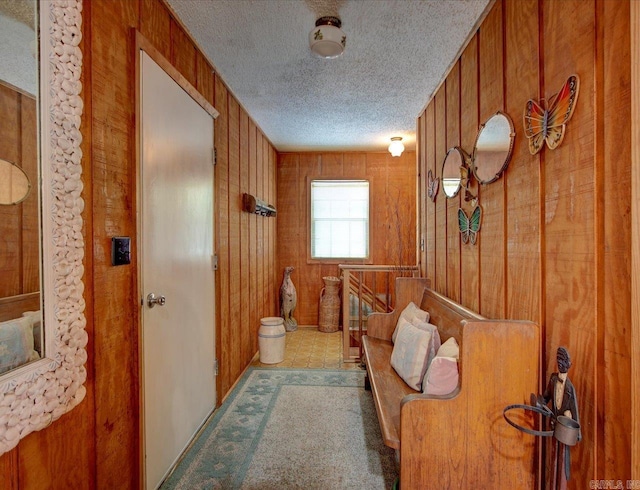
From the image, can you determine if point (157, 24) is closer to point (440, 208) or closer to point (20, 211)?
point (20, 211)

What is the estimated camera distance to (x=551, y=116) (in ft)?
4.33

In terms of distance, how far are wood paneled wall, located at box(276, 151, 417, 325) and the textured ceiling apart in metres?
1.31

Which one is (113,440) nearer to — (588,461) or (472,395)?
(472,395)

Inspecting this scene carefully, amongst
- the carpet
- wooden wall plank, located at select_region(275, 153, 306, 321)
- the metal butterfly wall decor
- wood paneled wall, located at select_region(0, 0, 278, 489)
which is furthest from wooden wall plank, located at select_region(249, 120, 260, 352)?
the metal butterfly wall decor

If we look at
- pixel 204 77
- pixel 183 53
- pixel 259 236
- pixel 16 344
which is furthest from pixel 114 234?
pixel 259 236

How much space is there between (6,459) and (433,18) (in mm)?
2713

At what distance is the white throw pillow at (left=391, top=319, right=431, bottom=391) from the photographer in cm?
197

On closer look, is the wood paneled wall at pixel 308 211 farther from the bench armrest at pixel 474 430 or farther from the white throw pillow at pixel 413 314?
the bench armrest at pixel 474 430

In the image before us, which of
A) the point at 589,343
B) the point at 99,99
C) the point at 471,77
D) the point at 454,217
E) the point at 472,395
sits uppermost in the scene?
the point at 471,77

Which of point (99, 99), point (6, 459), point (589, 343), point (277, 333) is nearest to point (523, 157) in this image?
point (589, 343)

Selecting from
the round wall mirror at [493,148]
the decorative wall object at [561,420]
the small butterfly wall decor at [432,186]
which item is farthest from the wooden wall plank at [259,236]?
the decorative wall object at [561,420]

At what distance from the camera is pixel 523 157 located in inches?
60.2

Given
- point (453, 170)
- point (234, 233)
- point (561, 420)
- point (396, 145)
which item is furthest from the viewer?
point (396, 145)

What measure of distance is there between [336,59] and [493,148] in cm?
135
